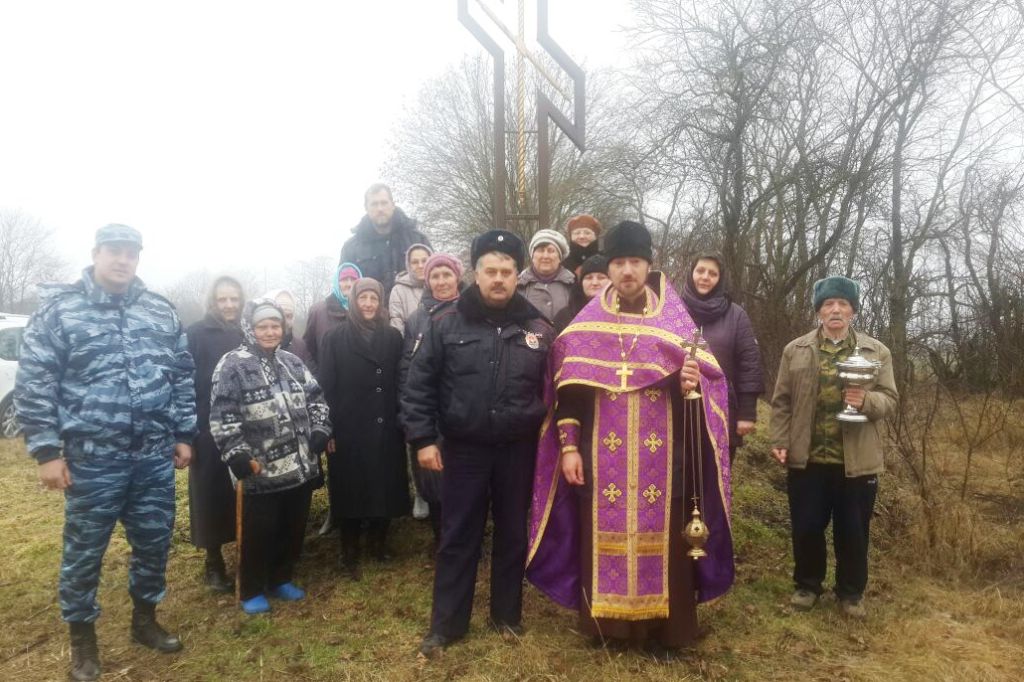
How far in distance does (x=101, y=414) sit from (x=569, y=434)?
2.18 metres

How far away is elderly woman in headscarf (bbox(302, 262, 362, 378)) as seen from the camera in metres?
5.21

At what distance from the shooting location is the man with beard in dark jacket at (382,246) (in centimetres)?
571

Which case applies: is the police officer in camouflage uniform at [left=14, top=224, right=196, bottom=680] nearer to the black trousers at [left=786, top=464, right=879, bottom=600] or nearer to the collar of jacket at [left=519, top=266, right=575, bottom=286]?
the collar of jacket at [left=519, top=266, right=575, bottom=286]

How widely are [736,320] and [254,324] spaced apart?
2.81 m

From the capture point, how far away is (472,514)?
353 centimetres

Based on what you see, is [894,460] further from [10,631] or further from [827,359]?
[10,631]

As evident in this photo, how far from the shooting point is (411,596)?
4.32m

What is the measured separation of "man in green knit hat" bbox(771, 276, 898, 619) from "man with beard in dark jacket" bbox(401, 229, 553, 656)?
1.54 m

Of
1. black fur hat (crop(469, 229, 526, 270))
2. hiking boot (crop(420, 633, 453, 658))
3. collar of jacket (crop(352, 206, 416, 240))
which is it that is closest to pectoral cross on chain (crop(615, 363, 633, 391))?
black fur hat (crop(469, 229, 526, 270))

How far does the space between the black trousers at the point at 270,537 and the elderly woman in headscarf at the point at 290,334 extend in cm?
89

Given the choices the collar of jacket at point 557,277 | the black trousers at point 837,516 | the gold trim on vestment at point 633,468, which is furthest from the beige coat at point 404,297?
the black trousers at point 837,516

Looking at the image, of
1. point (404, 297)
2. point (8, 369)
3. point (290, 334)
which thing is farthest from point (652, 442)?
point (8, 369)

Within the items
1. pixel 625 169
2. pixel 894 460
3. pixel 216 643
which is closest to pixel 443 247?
pixel 625 169

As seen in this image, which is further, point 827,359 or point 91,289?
point 827,359
